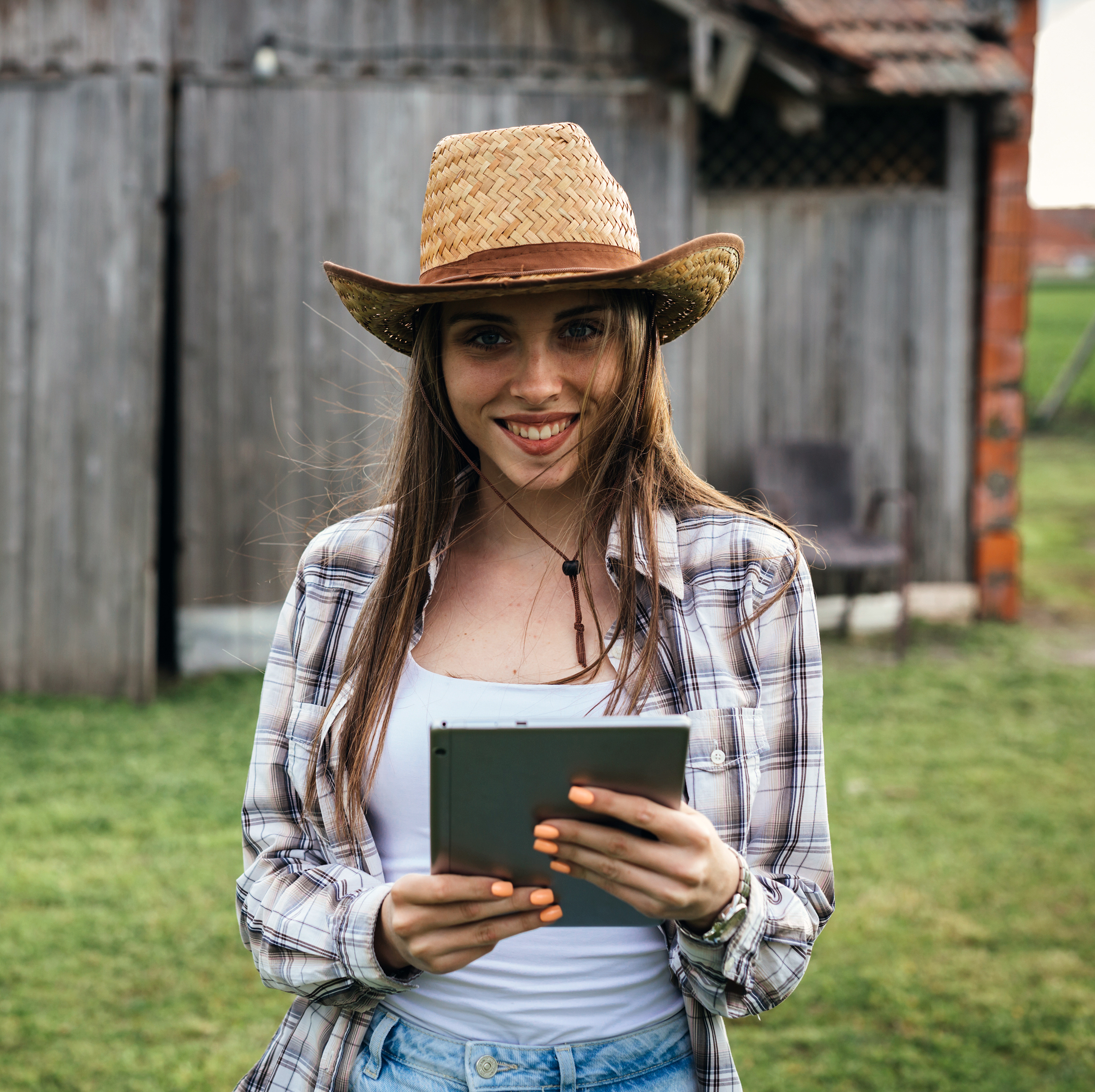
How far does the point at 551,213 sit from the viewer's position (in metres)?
1.69

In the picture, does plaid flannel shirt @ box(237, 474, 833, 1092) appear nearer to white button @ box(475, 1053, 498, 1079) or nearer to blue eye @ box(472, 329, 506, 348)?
white button @ box(475, 1053, 498, 1079)

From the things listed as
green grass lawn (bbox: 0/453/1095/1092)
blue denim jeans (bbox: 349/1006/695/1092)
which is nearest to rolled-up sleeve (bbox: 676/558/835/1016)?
blue denim jeans (bbox: 349/1006/695/1092)

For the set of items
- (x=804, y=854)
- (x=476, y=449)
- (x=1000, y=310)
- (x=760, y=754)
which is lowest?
(x=804, y=854)

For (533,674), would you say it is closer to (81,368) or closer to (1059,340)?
(81,368)

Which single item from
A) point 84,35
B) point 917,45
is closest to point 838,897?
point 917,45

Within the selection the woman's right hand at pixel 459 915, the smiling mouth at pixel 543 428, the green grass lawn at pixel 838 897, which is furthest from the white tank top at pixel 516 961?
the green grass lawn at pixel 838 897

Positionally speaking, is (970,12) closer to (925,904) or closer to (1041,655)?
(1041,655)

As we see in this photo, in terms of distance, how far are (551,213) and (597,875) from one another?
3.10 ft

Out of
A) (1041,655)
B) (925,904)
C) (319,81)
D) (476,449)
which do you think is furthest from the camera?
(1041,655)

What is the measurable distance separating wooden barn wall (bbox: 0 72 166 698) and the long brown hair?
4.75 meters

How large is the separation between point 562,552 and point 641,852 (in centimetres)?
65

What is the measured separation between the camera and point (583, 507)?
1833 mm

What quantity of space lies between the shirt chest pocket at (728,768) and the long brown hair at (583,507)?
0.11m

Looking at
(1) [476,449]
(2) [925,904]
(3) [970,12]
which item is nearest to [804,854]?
(1) [476,449]
